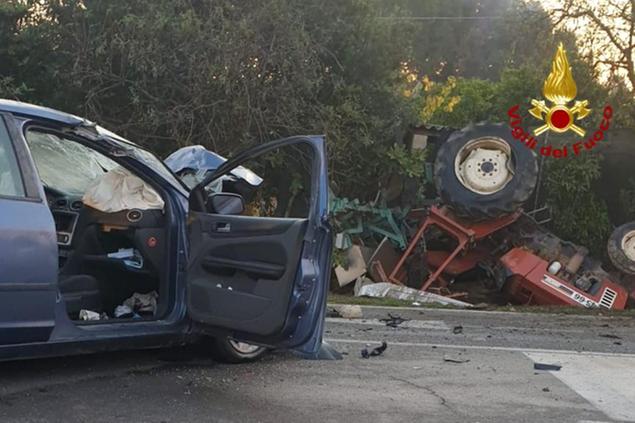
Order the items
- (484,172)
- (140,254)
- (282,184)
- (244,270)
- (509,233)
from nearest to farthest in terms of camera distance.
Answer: (244,270)
(140,254)
(484,172)
(509,233)
(282,184)

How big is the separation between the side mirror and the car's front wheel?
867mm

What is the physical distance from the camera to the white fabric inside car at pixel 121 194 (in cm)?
489

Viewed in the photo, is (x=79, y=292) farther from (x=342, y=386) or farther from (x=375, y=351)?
(x=375, y=351)

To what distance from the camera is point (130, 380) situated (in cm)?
464

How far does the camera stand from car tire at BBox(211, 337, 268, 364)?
4.95m

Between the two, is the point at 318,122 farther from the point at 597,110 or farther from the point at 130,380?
the point at 130,380

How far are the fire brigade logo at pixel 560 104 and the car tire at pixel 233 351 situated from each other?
7.90 m

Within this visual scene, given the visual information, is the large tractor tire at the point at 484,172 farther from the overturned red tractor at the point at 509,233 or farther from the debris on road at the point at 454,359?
the debris on road at the point at 454,359

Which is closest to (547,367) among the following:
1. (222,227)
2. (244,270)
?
(244,270)

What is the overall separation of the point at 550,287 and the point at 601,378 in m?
4.27

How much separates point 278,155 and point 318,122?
2.57ft

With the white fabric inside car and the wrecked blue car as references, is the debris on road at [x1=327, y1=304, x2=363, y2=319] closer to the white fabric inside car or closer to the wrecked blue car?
the wrecked blue car

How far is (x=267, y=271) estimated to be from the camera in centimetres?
413

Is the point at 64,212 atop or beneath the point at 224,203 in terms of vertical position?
beneath
